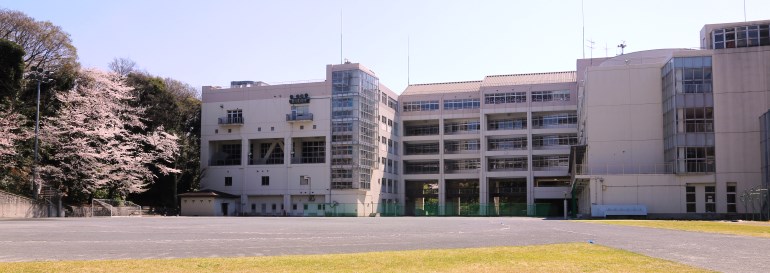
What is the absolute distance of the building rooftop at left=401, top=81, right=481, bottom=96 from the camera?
112562 millimetres

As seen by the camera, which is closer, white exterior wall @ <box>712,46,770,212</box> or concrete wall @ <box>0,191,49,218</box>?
concrete wall @ <box>0,191,49,218</box>

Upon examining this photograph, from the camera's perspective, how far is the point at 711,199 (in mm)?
62688

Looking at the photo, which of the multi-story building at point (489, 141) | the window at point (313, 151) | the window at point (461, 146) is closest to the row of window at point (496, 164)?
the multi-story building at point (489, 141)

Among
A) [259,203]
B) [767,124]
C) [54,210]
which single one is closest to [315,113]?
[259,203]

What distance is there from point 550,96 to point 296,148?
38.6 metres

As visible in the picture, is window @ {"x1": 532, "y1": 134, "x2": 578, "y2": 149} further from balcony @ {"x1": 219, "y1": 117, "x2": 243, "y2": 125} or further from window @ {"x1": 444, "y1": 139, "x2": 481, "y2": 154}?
balcony @ {"x1": 219, "y1": 117, "x2": 243, "y2": 125}

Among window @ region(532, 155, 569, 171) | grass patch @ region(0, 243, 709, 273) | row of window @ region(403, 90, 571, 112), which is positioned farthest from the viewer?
row of window @ region(403, 90, 571, 112)

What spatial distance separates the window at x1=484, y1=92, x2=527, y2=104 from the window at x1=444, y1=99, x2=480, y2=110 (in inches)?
95.7

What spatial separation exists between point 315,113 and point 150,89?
2217 centimetres

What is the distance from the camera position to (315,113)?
317 feet

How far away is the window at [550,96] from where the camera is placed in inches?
4033

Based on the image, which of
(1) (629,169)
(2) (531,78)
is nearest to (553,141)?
(2) (531,78)

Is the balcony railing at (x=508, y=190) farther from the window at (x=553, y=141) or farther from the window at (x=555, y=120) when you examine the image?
the window at (x=555, y=120)

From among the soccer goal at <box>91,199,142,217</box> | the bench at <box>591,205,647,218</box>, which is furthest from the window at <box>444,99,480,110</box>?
the soccer goal at <box>91,199,142,217</box>
